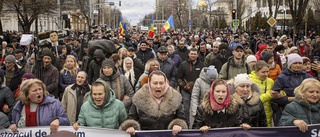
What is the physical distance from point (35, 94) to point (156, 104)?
151 centimetres

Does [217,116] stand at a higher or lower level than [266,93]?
lower

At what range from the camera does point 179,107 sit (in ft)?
17.3

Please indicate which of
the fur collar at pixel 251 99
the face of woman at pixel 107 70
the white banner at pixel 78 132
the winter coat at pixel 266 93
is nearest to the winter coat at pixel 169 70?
the face of woman at pixel 107 70

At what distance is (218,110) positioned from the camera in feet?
16.5

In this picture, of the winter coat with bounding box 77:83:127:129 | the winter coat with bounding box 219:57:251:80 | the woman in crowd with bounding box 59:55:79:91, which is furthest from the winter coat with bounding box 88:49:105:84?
the winter coat with bounding box 77:83:127:129

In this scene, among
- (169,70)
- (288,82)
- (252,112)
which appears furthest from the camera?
(169,70)

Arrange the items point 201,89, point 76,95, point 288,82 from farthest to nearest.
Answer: point 201,89 → point 76,95 → point 288,82

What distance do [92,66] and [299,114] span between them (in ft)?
14.8

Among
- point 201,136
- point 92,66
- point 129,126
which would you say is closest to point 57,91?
point 92,66

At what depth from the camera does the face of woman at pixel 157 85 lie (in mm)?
5168

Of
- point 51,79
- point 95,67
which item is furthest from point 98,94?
point 95,67

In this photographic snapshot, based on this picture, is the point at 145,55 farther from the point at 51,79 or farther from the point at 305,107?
the point at 305,107

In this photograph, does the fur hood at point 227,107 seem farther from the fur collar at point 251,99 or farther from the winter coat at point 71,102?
the winter coat at point 71,102

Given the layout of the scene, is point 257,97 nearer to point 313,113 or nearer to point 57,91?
point 313,113
